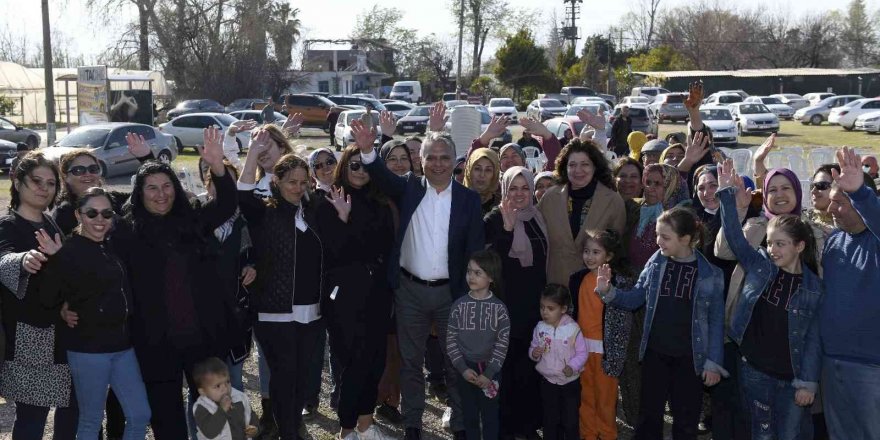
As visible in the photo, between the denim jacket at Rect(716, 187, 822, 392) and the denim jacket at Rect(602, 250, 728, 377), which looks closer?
the denim jacket at Rect(716, 187, 822, 392)

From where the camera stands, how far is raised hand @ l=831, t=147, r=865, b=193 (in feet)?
12.8

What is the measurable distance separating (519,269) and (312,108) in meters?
34.0

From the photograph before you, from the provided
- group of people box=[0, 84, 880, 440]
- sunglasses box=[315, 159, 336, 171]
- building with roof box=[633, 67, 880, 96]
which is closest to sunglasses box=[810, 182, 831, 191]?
group of people box=[0, 84, 880, 440]

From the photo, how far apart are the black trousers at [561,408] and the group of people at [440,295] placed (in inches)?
0.5

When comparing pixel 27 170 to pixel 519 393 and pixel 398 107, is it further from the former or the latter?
pixel 398 107

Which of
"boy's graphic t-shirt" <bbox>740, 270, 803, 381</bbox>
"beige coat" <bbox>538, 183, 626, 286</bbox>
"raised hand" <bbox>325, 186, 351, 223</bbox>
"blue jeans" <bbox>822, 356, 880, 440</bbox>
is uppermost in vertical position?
"raised hand" <bbox>325, 186, 351, 223</bbox>

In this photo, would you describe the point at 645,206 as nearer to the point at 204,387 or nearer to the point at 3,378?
the point at 204,387

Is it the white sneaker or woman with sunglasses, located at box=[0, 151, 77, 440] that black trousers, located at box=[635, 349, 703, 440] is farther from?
woman with sunglasses, located at box=[0, 151, 77, 440]

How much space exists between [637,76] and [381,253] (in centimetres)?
6370

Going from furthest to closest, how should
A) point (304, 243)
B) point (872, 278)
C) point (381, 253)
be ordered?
1. point (381, 253)
2. point (304, 243)
3. point (872, 278)

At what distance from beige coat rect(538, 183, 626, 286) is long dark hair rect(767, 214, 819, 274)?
43.8 inches

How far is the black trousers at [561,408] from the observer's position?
510cm

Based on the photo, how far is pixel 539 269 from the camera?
5.36m

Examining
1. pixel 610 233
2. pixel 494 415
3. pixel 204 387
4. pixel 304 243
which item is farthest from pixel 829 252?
pixel 204 387
